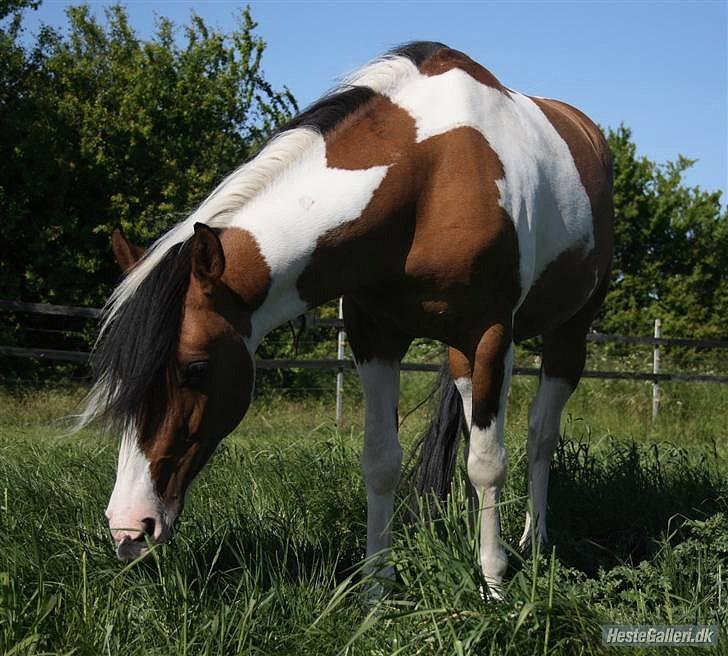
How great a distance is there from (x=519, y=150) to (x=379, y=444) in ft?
4.38

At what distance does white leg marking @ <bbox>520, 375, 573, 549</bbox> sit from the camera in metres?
4.47

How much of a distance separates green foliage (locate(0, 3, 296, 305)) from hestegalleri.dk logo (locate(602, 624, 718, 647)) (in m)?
11.8

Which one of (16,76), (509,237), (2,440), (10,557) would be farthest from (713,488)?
(16,76)

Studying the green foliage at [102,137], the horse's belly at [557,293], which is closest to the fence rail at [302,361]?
the green foliage at [102,137]

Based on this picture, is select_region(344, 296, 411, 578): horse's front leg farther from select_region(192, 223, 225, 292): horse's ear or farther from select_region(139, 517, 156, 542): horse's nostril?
select_region(139, 517, 156, 542): horse's nostril

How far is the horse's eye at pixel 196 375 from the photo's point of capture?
2.81m

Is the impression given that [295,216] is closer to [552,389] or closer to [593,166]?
[593,166]

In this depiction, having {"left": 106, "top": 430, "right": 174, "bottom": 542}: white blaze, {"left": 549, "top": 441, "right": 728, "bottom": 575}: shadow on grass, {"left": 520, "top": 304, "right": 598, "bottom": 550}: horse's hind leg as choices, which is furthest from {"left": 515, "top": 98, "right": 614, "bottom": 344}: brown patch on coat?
{"left": 106, "top": 430, "right": 174, "bottom": 542}: white blaze

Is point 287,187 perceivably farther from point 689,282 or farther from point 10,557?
point 689,282

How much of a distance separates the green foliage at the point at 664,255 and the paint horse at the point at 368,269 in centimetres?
1853

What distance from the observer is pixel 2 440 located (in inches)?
243

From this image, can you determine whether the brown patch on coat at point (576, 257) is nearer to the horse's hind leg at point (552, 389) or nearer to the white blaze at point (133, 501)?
the horse's hind leg at point (552, 389)

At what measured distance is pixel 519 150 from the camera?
347 cm

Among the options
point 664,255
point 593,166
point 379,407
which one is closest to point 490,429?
point 379,407
